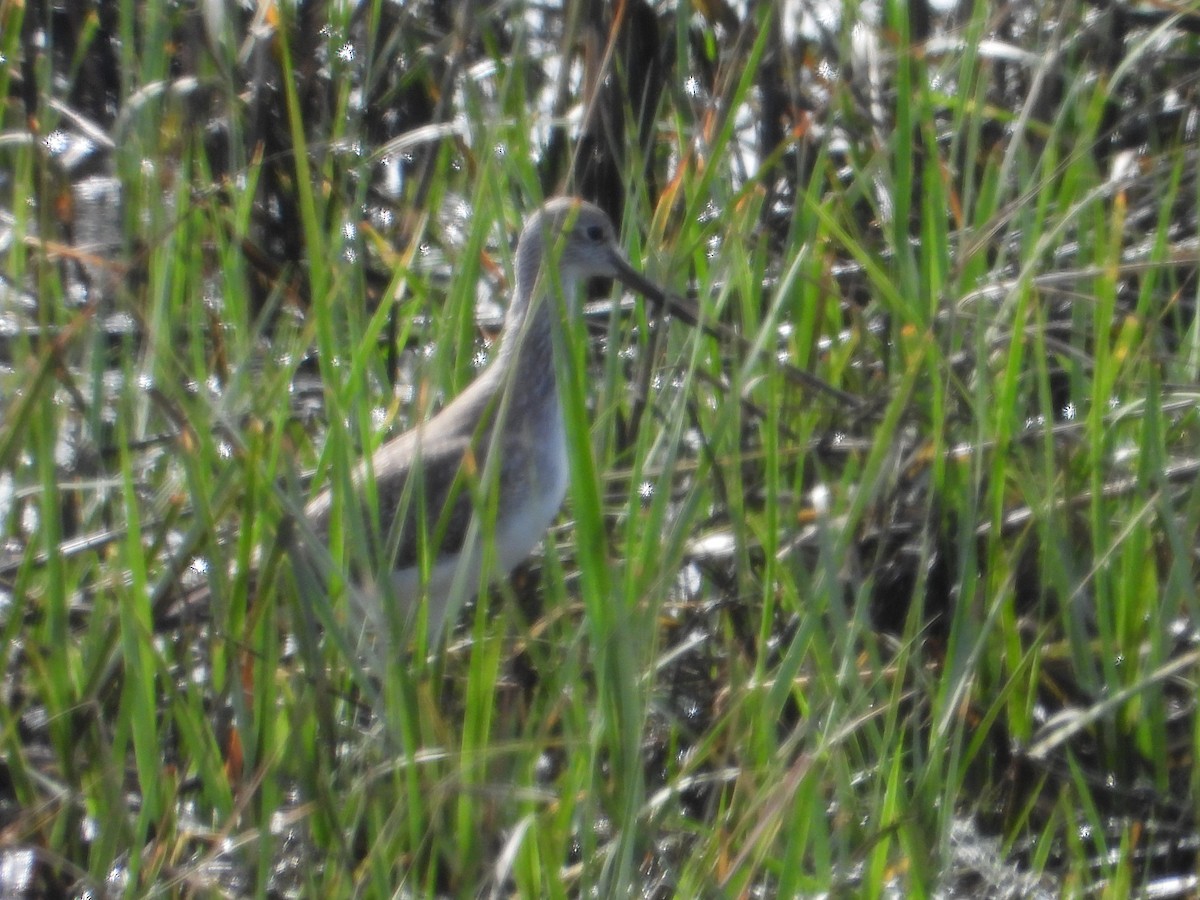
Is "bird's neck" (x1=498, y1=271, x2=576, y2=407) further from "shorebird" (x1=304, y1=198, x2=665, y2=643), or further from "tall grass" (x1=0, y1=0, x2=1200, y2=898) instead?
"tall grass" (x1=0, y1=0, x2=1200, y2=898)

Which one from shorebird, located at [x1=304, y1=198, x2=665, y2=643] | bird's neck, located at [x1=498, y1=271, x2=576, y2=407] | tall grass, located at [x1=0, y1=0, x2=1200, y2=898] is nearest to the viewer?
tall grass, located at [x1=0, y1=0, x2=1200, y2=898]

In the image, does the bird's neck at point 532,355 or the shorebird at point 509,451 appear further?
the bird's neck at point 532,355

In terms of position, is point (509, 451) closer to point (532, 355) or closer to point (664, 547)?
point (532, 355)

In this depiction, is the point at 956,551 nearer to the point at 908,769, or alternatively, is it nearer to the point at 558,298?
the point at 908,769

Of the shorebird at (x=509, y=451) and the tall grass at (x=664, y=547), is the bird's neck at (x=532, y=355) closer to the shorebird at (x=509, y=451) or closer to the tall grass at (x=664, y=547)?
the shorebird at (x=509, y=451)

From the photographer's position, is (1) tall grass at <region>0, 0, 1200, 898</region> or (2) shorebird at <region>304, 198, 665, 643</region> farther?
(2) shorebird at <region>304, 198, 665, 643</region>

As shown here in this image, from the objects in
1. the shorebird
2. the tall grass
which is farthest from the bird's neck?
the tall grass

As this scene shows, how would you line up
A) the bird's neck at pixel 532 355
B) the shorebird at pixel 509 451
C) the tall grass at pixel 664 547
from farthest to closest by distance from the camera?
the bird's neck at pixel 532 355 → the shorebird at pixel 509 451 → the tall grass at pixel 664 547

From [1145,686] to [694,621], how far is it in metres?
0.80

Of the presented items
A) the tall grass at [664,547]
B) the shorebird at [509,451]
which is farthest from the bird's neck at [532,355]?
the tall grass at [664,547]

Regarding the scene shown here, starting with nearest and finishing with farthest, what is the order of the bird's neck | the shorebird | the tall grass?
1. the tall grass
2. the shorebird
3. the bird's neck

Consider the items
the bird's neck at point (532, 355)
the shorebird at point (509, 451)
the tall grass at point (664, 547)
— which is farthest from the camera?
the bird's neck at point (532, 355)

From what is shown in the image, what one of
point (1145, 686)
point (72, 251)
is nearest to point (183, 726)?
point (72, 251)

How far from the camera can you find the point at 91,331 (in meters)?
2.44
